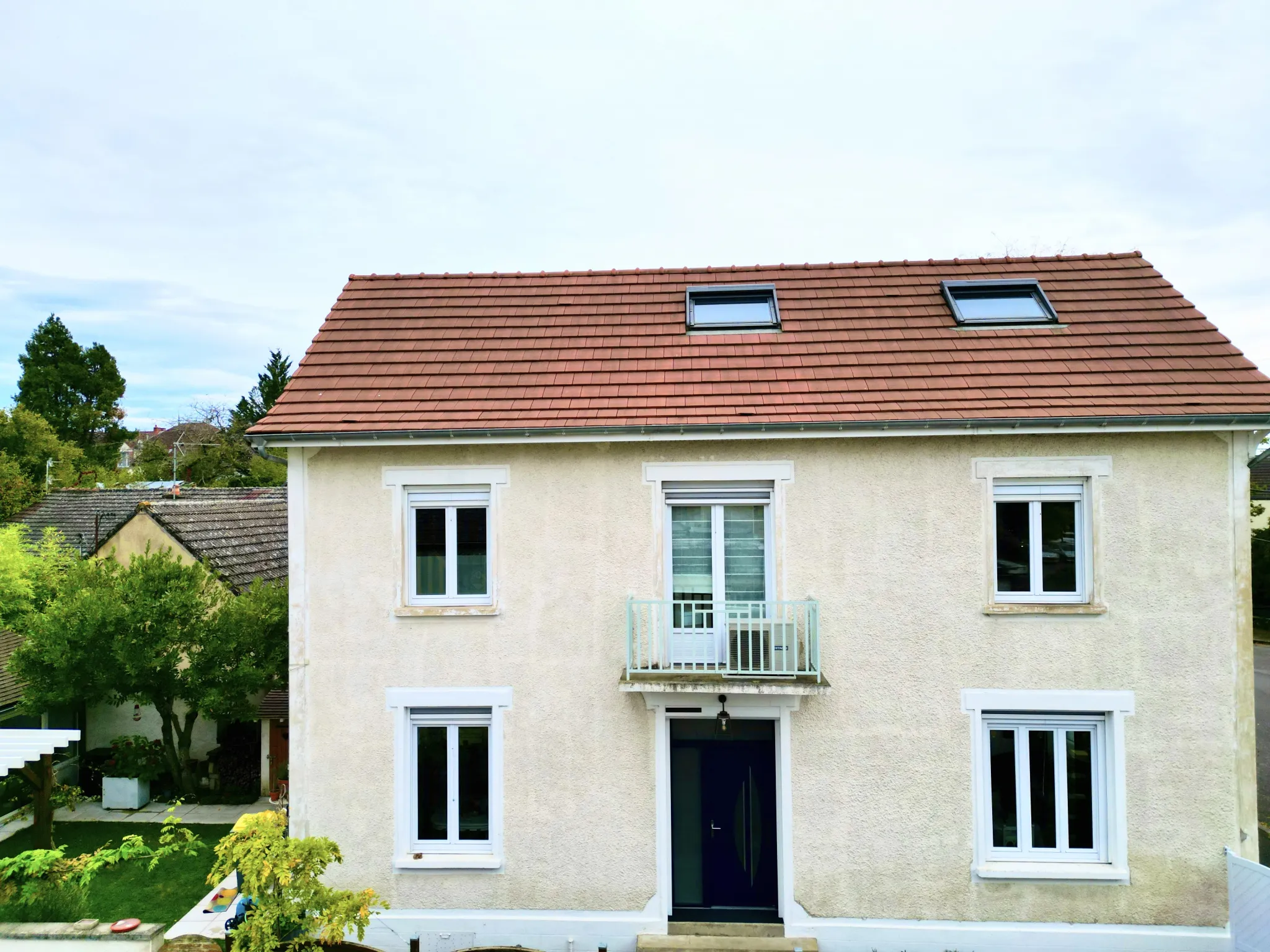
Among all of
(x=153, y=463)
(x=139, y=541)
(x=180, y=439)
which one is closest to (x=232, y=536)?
(x=139, y=541)

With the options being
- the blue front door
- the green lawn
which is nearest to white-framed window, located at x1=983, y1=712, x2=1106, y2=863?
the blue front door

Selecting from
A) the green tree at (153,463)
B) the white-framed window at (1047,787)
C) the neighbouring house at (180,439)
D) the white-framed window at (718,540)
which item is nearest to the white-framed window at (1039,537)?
the white-framed window at (1047,787)

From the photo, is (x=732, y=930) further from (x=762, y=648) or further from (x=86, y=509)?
(x=86, y=509)

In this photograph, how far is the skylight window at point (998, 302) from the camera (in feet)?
29.9

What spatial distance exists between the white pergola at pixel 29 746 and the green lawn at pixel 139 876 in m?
1.58

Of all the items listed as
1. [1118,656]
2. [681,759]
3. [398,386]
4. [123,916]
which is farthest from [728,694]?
[123,916]

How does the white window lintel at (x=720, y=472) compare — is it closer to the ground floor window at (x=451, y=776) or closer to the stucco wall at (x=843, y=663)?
the stucco wall at (x=843, y=663)

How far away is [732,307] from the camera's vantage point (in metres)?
9.95

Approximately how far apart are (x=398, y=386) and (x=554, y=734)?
15.4ft

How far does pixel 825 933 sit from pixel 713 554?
4.49 m

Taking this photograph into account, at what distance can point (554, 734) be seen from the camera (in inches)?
314

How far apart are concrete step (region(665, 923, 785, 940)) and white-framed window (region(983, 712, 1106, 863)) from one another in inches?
104

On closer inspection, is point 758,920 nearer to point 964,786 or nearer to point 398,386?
point 964,786

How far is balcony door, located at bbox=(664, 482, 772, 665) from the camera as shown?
808 centimetres
